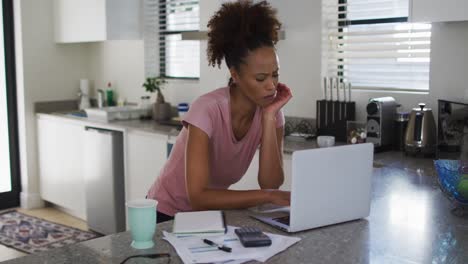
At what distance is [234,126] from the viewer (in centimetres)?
190

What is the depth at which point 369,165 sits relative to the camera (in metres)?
1.65

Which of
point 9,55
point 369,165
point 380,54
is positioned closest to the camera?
point 369,165

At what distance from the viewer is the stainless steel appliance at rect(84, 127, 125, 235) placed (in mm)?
4070

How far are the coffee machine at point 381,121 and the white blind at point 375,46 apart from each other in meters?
0.32

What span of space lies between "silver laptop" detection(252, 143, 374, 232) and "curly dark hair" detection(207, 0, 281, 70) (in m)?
0.45

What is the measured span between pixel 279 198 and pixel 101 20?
10.3 feet

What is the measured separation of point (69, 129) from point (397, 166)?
113 inches

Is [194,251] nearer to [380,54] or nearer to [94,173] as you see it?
[380,54]

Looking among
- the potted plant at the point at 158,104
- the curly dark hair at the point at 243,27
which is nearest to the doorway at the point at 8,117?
the potted plant at the point at 158,104

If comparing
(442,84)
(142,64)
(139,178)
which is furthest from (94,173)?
(442,84)

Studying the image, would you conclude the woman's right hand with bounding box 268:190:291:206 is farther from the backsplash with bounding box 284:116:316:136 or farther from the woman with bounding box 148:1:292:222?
the backsplash with bounding box 284:116:316:136

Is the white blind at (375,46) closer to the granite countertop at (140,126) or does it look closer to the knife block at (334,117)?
the knife block at (334,117)

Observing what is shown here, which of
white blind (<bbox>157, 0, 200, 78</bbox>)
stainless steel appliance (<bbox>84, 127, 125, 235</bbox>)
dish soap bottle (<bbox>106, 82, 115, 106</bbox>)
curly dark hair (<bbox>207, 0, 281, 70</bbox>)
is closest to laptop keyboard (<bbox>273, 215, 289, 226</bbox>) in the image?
curly dark hair (<bbox>207, 0, 281, 70</bbox>)

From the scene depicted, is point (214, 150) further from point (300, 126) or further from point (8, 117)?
point (8, 117)
